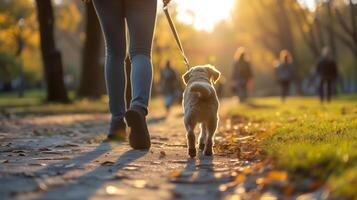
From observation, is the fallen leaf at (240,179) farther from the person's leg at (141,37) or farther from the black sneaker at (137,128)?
the person's leg at (141,37)

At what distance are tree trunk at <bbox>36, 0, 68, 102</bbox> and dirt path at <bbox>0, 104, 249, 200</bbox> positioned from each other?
15878mm

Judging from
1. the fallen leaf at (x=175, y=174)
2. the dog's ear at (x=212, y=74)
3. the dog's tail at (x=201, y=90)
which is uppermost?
Result: the dog's ear at (x=212, y=74)

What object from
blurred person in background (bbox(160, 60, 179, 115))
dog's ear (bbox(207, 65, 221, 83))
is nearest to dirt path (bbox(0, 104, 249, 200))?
dog's ear (bbox(207, 65, 221, 83))

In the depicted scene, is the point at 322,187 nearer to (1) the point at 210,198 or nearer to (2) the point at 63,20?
(1) the point at 210,198

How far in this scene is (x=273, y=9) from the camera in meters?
41.4

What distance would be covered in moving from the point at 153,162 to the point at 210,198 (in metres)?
1.70

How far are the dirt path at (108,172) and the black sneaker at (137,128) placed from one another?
0.11 m

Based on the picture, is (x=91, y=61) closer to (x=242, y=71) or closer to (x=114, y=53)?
(x=242, y=71)

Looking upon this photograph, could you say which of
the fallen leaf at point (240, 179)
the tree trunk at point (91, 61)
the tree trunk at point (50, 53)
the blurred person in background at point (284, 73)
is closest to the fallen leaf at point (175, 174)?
the fallen leaf at point (240, 179)

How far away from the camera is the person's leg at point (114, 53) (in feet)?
21.8

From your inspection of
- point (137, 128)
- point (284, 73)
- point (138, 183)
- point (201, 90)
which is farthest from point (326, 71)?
point (138, 183)

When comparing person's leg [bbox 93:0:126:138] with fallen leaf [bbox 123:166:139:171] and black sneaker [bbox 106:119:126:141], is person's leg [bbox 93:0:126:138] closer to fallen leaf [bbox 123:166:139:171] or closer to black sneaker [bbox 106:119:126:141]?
black sneaker [bbox 106:119:126:141]

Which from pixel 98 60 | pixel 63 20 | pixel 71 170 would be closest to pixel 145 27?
pixel 71 170

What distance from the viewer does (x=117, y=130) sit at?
23.6 feet
